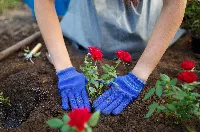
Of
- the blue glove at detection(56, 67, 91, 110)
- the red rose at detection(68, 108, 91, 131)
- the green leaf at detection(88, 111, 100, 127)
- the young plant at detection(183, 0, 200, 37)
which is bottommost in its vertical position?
the young plant at detection(183, 0, 200, 37)

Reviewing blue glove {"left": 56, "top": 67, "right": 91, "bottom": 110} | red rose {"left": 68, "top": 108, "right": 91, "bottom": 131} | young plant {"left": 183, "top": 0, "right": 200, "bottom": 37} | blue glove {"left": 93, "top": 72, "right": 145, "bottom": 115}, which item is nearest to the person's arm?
blue glove {"left": 93, "top": 72, "right": 145, "bottom": 115}

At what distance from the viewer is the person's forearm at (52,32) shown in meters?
2.04

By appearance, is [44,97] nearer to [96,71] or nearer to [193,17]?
[96,71]

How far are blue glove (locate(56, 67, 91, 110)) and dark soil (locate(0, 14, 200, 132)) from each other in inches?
2.3

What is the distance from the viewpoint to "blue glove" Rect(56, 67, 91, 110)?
1893mm

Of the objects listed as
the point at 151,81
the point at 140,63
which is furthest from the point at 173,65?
the point at 140,63

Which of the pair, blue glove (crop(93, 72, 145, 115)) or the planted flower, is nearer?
the planted flower

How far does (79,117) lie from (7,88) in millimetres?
1076

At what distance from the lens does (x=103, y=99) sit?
192 centimetres

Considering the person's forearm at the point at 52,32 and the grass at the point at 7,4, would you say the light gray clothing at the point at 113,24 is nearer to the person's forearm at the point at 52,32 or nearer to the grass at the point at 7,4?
the person's forearm at the point at 52,32

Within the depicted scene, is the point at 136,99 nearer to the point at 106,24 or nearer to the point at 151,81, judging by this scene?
the point at 151,81

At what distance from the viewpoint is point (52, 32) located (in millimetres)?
2059

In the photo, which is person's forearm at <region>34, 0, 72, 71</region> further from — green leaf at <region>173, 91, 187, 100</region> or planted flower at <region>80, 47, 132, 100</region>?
green leaf at <region>173, 91, 187, 100</region>

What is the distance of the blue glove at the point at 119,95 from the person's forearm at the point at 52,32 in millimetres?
281
